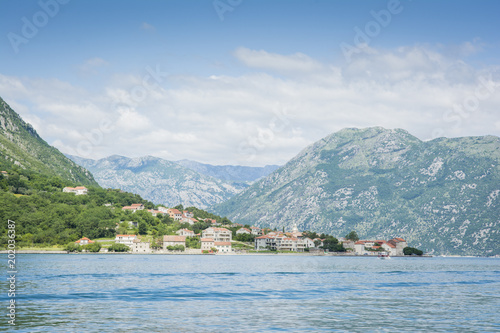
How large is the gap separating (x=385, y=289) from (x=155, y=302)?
32.3 m

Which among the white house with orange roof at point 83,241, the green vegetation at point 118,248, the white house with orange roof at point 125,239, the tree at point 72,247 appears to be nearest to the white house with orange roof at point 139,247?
the white house with orange roof at point 125,239

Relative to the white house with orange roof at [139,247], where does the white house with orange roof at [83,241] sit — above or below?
above

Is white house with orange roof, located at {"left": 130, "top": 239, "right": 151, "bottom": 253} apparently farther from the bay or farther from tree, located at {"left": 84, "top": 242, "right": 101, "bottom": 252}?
the bay

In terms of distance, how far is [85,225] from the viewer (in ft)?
639

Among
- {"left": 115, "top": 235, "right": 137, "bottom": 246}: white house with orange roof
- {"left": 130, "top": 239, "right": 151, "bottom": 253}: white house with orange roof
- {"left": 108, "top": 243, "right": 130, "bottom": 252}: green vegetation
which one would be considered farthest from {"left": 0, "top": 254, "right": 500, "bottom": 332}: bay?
{"left": 115, "top": 235, "right": 137, "bottom": 246}: white house with orange roof

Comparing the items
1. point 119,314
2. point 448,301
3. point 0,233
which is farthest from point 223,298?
point 0,233

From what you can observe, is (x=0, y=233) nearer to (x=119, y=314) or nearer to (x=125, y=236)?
(x=125, y=236)

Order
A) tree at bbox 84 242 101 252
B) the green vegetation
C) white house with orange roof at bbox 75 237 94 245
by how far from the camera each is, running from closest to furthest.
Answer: tree at bbox 84 242 101 252, white house with orange roof at bbox 75 237 94 245, the green vegetation

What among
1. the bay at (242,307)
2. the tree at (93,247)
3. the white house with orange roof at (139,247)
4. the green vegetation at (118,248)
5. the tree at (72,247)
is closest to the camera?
the bay at (242,307)

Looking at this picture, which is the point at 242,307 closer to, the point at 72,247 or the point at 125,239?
the point at 72,247

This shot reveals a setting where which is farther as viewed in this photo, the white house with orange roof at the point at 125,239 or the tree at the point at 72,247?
the white house with orange roof at the point at 125,239

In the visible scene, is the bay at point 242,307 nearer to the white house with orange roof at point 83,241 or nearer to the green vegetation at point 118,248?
the white house with orange roof at point 83,241

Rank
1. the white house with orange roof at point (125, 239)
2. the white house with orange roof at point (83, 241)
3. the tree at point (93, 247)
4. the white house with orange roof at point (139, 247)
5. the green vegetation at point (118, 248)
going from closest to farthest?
the tree at point (93, 247), the white house with orange roof at point (83, 241), the green vegetation at point (118, 248), the white house with orange roof at point (139, 247), the white house with orange roof at point (125, 239)

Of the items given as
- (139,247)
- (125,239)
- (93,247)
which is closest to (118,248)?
(125,239)
